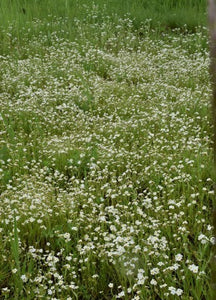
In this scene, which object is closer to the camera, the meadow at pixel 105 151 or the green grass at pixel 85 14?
the meadow at pixel 105 151

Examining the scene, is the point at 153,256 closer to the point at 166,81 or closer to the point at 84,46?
the point at 166,81

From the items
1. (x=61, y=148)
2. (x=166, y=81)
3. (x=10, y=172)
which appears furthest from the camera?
(x=166, y=81)

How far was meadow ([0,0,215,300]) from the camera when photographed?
9.54ft

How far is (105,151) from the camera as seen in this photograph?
4773mm

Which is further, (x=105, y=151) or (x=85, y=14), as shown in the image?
(x=85, y=14)

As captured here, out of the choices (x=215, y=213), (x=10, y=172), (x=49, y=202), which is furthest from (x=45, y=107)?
(x=215, y=213)

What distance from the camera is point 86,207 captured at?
3781 mm

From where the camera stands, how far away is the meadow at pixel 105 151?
291 centimetres

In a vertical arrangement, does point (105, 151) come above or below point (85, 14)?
below

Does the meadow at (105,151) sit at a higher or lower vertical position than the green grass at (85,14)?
lower

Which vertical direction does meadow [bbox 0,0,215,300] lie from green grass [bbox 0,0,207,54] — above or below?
below

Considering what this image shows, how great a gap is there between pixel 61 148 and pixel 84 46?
14.4 feet

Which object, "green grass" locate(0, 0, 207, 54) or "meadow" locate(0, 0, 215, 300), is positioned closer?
"meadow" locate(0, 0, 215, 300)

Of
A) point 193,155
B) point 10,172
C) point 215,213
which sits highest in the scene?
point 215,213
